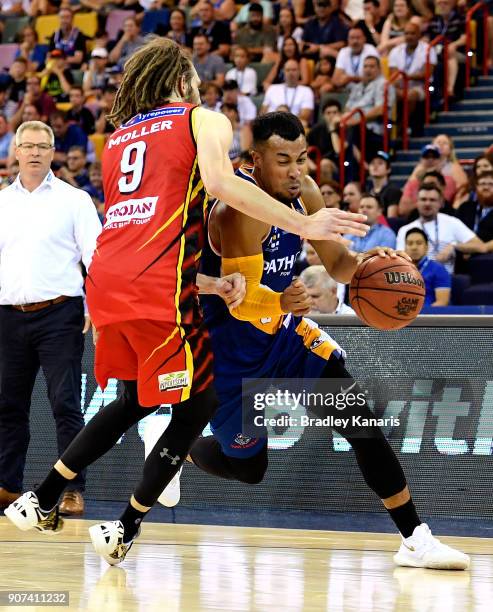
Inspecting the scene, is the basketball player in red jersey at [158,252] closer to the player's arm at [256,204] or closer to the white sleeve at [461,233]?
the player's arm at [256,204]

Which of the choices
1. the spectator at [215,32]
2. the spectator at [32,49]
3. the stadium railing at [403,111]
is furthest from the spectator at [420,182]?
the spectator at [32,49]

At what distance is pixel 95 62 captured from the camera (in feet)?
53.0

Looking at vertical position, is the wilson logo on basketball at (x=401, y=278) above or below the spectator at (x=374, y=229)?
above

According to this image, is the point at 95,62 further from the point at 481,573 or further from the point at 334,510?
the point at 481,573

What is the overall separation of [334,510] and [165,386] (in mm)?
2674

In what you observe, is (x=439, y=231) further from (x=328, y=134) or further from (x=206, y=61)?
(x=206, y=61)

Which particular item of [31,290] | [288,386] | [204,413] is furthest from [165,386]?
[31,290]

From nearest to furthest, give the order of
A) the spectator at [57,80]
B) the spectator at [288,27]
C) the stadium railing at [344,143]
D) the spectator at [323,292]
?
the spectator at [323,292] → the stadium railing at [344,143] → the spectator at [288,27] → the spectator at [57,80]

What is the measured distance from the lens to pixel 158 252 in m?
4.34

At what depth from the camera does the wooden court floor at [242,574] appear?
3.98 m

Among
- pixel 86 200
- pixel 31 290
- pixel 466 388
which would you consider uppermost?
pixel 86 200

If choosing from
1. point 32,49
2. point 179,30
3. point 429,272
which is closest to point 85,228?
point 429,272

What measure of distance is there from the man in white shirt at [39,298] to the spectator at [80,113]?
27.5 ft

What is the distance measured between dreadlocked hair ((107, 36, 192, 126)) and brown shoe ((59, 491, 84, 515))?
9.04 feet
